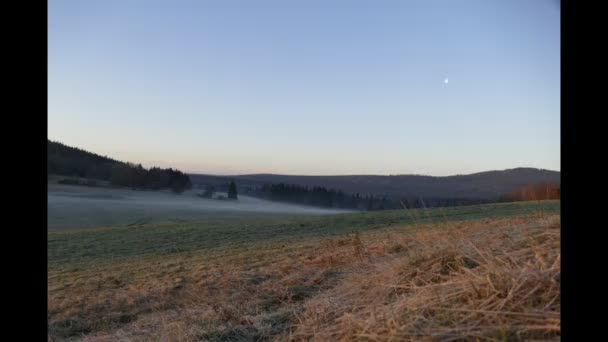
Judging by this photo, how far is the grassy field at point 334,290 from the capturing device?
6.40ft

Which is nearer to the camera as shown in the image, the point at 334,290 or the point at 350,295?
the point at 350,295

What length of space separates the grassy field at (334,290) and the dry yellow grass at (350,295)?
0.03 feet

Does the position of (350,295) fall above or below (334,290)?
above

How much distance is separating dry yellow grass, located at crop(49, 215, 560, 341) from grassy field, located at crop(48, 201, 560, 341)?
0.4 inches

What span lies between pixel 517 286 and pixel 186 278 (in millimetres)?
6098

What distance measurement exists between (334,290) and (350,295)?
0.68 metres

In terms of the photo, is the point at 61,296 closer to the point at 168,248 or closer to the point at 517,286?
the point at 168,248

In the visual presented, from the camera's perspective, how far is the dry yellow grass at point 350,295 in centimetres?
191

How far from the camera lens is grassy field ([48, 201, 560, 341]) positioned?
1.95 m

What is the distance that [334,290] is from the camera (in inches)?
158
